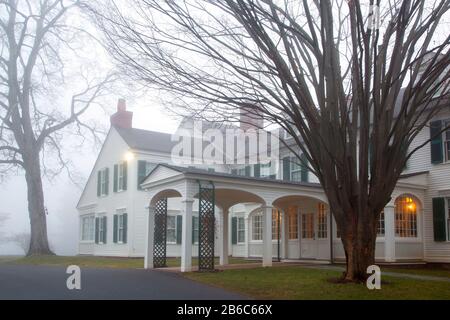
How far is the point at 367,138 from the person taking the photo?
38.9 feet

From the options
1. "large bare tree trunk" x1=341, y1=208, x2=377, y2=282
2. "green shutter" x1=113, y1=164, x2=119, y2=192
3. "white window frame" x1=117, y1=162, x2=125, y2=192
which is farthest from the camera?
"green shutter" x1=113, y1=164, x2=119, y2=192

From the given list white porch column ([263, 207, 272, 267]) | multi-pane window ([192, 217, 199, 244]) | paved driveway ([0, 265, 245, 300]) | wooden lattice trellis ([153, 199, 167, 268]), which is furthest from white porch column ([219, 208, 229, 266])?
multi-pane window ([192, 217, 199, 244])

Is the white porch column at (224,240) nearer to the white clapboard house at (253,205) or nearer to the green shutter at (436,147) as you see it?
the white clapboard house at (253,205)

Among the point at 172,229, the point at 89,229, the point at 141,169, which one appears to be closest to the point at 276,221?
the point at 172,229

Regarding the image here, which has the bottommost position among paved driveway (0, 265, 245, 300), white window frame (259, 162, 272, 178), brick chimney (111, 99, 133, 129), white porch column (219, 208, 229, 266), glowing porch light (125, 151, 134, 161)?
paved driveway (0, 265, 245, 300)

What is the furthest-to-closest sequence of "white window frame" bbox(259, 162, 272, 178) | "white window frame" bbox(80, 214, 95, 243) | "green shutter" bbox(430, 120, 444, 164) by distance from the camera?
"white window frame" bbox(80, 214, 95, 243) < "white window frame" bbox(259, 162, 272, 178) < "green shutter" bbox(430, 120, 444, 164)

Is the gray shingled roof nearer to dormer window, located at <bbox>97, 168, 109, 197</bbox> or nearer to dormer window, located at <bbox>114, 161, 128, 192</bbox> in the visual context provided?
dormer window, located at <bbox>114, 161, 128, 192</bbox>

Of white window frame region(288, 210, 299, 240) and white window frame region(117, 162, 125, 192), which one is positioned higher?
white window frame region(117, 162, 125, 192)

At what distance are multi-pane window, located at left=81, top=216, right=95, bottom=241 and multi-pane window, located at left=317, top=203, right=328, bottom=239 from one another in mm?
16994

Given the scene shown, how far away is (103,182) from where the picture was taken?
33188 millimetres

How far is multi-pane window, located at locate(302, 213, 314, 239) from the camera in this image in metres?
23.1

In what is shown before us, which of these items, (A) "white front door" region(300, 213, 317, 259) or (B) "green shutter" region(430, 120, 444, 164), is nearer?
(B) "green shutter" region(430, 120, 444, 164)
